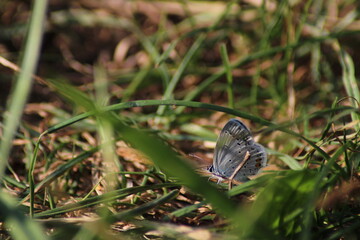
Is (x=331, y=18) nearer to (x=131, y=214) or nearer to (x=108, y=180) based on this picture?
(x=108, y=180)

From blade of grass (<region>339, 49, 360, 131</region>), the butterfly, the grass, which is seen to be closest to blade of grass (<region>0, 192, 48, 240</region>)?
the grass

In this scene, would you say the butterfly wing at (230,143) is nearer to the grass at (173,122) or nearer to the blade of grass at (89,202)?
the grass at (173,122)

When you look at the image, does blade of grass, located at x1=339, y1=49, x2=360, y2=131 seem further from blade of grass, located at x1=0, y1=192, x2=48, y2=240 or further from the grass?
blade of grass, located at x1=0, y1=192, x2=48, y2=240

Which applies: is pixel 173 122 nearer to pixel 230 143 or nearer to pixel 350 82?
pixel 230 143

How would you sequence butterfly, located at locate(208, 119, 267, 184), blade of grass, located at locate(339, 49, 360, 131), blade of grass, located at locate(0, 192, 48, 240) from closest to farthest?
blade of grass, located at locate(0, 192, 48, 240)
butterfly, located at locate(208, 119, 267, 184)
blade of grass, located at locate(339, 49, 360, 131)

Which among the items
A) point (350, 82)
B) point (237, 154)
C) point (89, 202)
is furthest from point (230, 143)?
point (350, 82)
